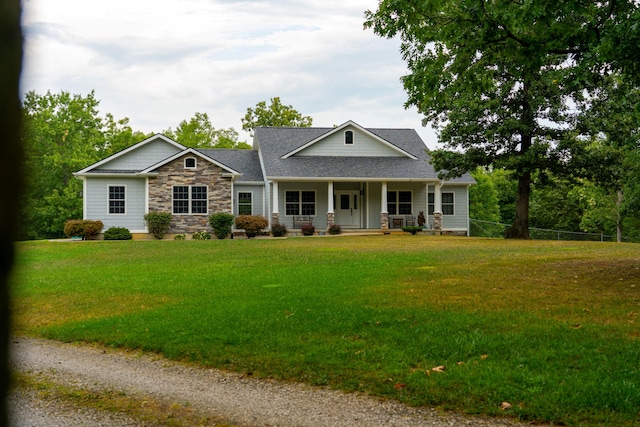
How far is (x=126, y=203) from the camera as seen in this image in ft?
98.0

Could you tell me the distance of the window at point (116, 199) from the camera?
29734 mm

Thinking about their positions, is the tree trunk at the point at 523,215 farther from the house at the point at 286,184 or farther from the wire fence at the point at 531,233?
the wire fence at the point at 531,233

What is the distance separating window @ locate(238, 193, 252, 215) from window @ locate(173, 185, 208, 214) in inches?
111

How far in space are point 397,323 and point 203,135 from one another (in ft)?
158

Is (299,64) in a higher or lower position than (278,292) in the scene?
higher

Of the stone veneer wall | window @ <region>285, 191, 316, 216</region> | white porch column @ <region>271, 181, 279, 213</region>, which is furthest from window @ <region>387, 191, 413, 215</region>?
the stone veneer wall

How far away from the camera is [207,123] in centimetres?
5934

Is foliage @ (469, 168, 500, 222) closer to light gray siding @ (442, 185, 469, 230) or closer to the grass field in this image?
light gray siding @ (442, 185, 469, 230)

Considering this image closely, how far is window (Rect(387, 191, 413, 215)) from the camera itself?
33.3 m

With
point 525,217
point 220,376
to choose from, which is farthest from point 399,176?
point 220,376

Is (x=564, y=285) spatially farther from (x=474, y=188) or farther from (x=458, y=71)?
(x=474, y=188)

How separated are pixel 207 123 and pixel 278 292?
50.8 meters

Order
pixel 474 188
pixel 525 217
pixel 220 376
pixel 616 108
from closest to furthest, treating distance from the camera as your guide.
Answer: pixel 220 376 → pixel 616 108 → pixel 525 217 → pixel 474 188

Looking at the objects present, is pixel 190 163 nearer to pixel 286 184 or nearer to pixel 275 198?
pixel 275 198
